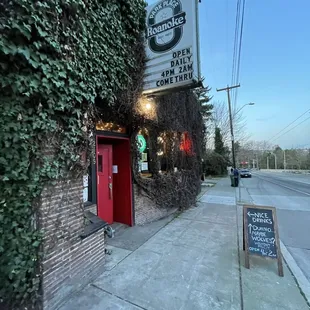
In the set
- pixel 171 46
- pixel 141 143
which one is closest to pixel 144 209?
pixel 141 143

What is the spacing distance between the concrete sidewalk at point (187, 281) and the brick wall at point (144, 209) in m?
1.12

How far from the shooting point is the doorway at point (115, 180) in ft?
16.0

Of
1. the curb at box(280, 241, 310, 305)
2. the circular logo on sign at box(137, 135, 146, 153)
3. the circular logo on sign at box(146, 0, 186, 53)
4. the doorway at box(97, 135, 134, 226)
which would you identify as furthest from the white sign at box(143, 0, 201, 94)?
the curb at box(280, 241, 310, 305)

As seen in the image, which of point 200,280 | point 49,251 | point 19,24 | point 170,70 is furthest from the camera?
point 170,70

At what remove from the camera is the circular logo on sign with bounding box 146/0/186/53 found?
4.27m

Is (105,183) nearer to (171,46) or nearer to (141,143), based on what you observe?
(141,143)

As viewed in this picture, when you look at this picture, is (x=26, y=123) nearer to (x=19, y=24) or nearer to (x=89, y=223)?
(x=19, y=24)

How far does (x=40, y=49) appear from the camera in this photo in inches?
86.5

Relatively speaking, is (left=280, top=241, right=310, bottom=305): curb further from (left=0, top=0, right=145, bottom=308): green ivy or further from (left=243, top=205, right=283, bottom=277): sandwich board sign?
(left=0, top=0, right=145, bottom=308): green ivy

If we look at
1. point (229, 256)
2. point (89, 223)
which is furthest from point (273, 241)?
point (89, 223)

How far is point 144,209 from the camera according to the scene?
5.47 metres

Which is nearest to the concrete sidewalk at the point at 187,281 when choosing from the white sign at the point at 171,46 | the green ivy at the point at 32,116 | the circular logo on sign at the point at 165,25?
the green ivy at the point at 32,116

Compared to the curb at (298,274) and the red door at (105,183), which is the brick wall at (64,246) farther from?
the curb at (298,274)

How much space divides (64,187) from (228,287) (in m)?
2.70
